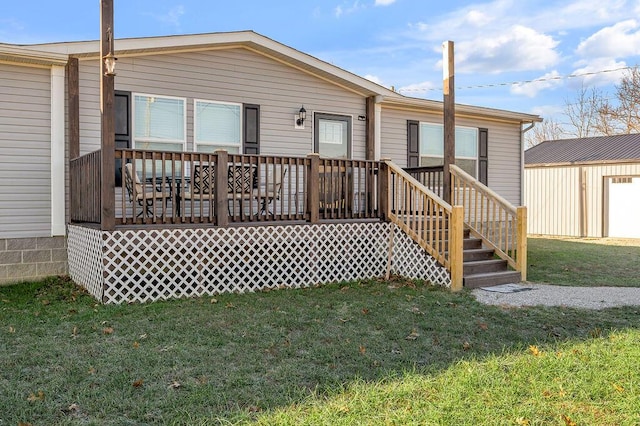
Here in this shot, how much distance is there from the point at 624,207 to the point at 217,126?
1387 cm

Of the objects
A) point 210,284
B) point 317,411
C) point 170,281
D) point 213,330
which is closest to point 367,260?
point 210,284

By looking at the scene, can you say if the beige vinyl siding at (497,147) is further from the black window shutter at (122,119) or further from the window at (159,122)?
the black window shutter at (122,119)

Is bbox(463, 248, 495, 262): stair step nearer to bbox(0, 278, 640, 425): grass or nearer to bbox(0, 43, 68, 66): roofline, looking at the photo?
bbox(0, 278, 640, 425): grass

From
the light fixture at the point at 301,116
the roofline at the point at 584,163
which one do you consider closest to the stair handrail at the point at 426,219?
the light fixture at the point at 301,116

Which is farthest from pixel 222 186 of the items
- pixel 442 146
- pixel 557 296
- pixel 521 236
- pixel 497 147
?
pixel 497 147

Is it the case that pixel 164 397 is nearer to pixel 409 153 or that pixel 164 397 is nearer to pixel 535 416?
pixel 535 416

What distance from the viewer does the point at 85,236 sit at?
21.4 ft

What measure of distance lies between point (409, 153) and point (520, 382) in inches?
284

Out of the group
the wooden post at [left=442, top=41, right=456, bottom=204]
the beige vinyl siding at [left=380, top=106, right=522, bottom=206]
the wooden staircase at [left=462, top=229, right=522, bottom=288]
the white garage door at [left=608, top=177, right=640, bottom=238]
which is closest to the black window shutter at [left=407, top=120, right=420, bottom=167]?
the beige vinyl siding at [left=380, top=106, right=522, bottom=206]

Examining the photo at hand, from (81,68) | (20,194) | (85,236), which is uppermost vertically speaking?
(81,68)

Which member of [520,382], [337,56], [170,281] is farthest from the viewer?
[337,56]

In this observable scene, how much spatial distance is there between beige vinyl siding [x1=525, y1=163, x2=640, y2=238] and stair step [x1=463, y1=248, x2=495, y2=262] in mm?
10821

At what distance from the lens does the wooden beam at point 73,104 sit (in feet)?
23.4

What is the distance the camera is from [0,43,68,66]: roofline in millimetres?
6539
